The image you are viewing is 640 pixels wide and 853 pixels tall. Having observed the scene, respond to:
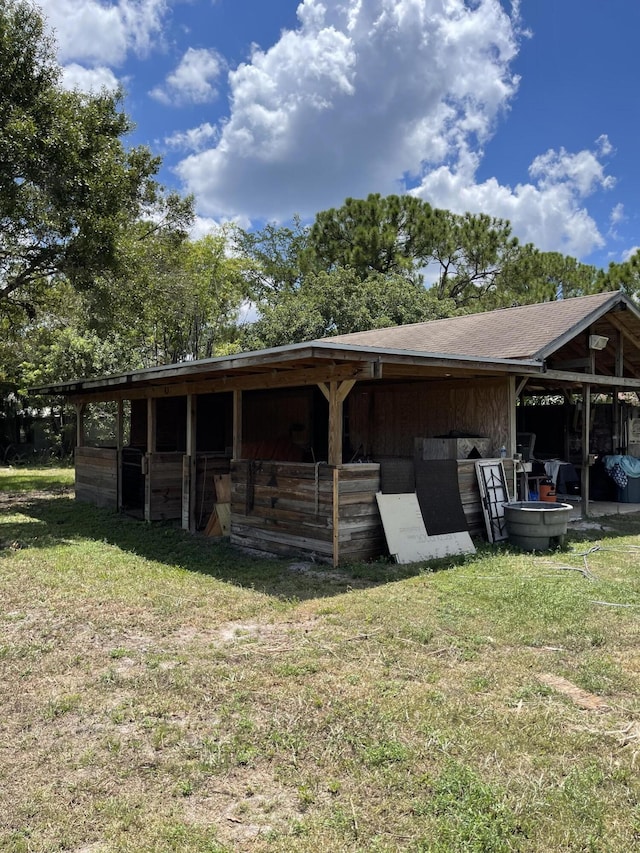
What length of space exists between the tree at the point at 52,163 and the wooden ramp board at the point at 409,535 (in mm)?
6225

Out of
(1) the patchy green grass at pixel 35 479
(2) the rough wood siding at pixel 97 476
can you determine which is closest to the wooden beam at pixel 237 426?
(2) the rough wood siding at pixel 97 476

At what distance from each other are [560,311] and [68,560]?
7.61m

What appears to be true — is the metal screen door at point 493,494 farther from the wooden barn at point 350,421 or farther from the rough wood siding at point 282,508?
the rough wood siding at point 282,508

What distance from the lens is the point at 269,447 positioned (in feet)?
32.3

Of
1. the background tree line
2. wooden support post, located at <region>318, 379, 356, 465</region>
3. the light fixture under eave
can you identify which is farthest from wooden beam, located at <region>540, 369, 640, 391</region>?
the background tree line

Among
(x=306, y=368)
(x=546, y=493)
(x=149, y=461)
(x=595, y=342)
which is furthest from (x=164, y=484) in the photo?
(x=595, y=342)

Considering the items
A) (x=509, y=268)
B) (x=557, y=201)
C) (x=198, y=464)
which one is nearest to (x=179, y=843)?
(x=198, y=464)

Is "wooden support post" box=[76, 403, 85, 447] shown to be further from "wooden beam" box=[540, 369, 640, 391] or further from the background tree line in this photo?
"wooden beam" box=[540, 369, 640, 391]

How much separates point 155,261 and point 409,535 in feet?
30.9

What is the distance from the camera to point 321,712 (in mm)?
3033

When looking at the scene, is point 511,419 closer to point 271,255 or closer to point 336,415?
point 336,415

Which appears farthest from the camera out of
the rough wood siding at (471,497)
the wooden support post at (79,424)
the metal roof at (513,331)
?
the wooden support post at (79,424)

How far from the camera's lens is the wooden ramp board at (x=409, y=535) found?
636 cm

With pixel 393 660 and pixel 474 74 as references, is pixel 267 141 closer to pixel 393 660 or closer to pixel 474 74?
pixel 474 74
